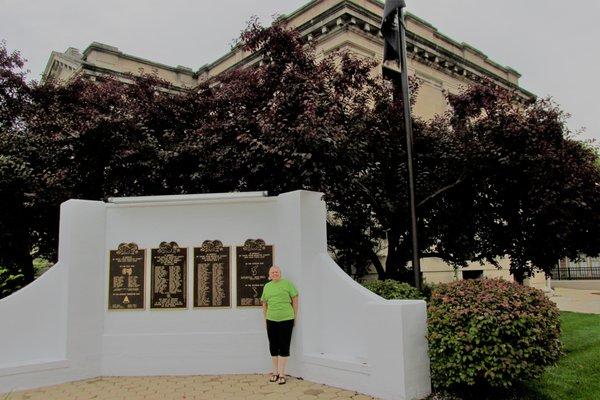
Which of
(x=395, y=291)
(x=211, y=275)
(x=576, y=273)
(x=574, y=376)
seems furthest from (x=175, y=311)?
(x=576, y=273)

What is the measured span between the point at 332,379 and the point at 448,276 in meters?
14.7

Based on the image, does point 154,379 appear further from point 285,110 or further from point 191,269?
point 285,110

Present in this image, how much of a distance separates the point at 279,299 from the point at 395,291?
2135mm

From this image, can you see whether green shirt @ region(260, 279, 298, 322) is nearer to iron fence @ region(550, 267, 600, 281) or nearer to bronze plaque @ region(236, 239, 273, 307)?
bronze plaque @ region(236, 239, 273, 307)

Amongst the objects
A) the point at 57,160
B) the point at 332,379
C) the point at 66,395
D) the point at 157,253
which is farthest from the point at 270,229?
the point at 57,160

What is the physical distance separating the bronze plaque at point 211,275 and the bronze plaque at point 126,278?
3.14ft

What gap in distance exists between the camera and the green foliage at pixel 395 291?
801 centimetres

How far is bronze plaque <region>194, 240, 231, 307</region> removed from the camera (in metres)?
7.92

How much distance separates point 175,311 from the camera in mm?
7938

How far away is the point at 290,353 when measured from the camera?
7.53 metres

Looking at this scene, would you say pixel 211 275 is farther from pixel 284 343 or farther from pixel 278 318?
pixel 284 343

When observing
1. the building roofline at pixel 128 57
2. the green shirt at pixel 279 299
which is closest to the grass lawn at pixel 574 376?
the green shirt at pixel 279 299

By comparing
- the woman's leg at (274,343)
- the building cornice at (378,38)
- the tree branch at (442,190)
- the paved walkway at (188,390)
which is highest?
the building cornice at (378,38)

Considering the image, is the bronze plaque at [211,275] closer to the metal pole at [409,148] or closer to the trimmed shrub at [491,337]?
the metal pole at [409,148]
